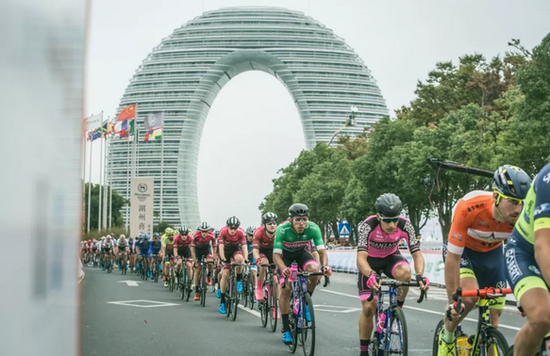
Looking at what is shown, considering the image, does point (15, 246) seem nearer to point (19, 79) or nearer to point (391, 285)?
point (19, 79)

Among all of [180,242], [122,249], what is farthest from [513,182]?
[122,249]

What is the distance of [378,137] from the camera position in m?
55.2

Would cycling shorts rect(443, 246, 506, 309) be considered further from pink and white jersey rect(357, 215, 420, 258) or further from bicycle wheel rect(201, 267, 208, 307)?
bicycle wheel rect(201, 267, 208, 307)

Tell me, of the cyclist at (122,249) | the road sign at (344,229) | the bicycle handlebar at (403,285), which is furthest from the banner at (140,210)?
the bicycle handlebar at (403,285)

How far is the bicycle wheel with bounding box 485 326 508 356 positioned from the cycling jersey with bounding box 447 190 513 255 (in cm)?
70

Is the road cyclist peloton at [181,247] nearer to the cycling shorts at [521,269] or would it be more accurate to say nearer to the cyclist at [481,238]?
the cyclist at [481,238]

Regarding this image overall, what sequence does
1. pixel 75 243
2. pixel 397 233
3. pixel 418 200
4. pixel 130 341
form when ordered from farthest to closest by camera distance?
pixel 418 200
pixel 130 341
pixel 397 233
pixel 75 243

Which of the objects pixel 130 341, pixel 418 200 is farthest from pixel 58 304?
pixel 418 200

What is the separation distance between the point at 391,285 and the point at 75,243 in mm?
5417

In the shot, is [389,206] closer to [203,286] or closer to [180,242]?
[203,286]

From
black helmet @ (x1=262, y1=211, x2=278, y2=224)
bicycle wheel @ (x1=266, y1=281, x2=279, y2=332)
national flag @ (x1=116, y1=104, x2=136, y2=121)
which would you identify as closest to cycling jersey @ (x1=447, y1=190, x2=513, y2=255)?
bicycle wheel @ (x1=266, y1=281, x2=279, y2=332)

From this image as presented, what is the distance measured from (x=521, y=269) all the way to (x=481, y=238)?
1676 millimetres

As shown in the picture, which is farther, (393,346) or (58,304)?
(393,346)

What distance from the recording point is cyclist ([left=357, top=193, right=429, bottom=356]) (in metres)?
7.32
